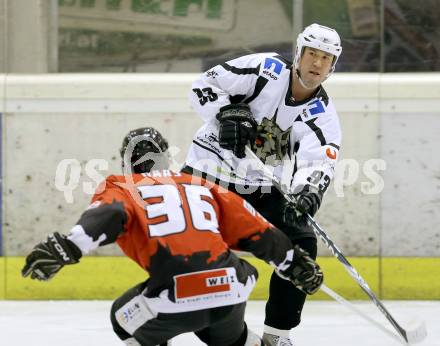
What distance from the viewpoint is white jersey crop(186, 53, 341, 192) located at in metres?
3.88

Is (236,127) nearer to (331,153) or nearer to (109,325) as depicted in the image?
(331,153)

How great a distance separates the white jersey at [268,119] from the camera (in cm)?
388

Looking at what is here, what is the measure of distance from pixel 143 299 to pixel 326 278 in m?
2.45

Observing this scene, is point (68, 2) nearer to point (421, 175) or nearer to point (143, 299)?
point (421, 175)

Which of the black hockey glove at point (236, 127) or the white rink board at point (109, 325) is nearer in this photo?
the black hockey glove at point (236, 127)

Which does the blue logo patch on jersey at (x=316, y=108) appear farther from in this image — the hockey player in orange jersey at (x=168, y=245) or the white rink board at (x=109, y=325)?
the white rink board at (x=109, y=325)

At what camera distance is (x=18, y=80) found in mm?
5418

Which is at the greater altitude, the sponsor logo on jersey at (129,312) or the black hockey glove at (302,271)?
the black hockey glove at (302,271)

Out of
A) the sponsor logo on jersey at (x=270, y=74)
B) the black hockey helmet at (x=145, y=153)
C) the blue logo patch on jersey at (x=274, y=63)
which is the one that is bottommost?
the black hockey helmet at (x=145, y=153)

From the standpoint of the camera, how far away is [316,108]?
12.9 ft

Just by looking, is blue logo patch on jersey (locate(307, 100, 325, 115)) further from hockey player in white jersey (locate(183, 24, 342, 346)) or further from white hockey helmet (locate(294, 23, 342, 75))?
white hockey helmet (locate(294, 23, 342, 75))

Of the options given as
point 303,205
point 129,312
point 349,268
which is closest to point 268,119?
point 303,205

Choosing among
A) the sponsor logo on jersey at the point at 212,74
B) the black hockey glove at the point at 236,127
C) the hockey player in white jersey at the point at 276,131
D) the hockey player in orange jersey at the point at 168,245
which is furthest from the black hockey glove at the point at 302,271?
the sponsor logo on jersey at the point at 212,74

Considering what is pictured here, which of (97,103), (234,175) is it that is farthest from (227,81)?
(97,103)
